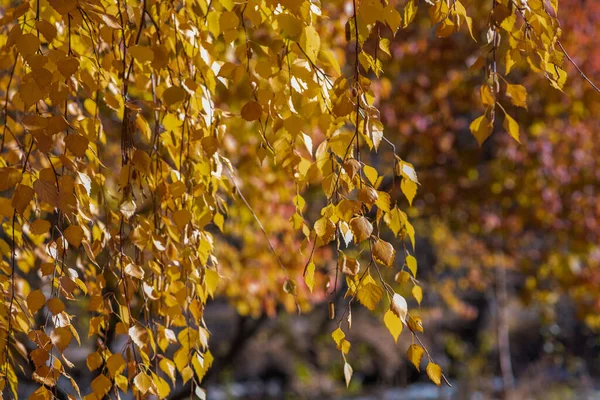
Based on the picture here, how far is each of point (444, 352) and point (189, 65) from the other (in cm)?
947

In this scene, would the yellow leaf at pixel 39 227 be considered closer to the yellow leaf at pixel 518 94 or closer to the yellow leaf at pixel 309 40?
the yellow leaf at pixel 309 40

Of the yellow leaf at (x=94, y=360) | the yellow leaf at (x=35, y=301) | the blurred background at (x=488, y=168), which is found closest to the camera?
the yellow leaf at (x=35, y=301)

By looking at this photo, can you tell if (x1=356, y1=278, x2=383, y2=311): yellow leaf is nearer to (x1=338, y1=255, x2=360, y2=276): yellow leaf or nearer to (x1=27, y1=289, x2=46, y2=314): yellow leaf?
(x1=338, y1=255, x2=360, y2=276): yellow leaf

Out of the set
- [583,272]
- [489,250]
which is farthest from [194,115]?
[489,250]

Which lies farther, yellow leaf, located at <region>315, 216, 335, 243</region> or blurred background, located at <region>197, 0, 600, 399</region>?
blurred background, located at <region>197, 0, 600, 399</region>

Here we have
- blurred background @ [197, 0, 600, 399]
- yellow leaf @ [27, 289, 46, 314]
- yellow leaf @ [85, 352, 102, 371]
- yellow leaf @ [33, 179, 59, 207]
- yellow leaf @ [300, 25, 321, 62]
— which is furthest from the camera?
blurred background @ [197, 0, 600, 399]

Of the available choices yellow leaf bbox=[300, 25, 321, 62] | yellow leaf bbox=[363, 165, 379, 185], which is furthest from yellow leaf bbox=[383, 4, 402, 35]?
yellow leaf bbox=[363, 165, 379, 185]

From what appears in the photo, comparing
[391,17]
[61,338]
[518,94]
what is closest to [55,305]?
[61,338]

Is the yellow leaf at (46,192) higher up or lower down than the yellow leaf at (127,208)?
higher up

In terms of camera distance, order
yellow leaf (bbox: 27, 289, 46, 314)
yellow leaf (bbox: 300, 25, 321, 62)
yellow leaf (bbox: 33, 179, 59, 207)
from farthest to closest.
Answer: yellow leaf (bbox: 27, 289, 46, 314), yellow leaf (bbox: 300, 25, 321, 62), yellow leaf (bbox: 33, 179, 59, 207)

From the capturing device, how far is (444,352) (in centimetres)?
A: 1070

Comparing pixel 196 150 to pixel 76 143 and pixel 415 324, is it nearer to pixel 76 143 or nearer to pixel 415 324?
pixel 76 143

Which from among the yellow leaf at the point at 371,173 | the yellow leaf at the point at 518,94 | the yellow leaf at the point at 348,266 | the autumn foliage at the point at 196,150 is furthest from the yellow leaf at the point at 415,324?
the yellow leaf at the point at 518,94

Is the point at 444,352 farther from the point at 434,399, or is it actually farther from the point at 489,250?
the point at 489,250
